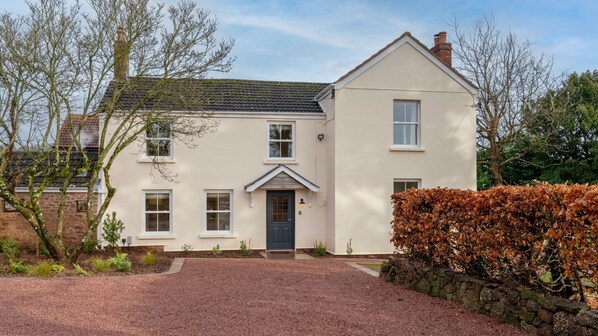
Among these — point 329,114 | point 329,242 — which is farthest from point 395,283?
point 329,114

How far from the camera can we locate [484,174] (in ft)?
101

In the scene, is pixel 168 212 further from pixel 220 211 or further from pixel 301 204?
pixel 301 204

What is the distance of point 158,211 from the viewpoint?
18719 millimetres

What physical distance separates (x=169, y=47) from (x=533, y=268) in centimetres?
1165

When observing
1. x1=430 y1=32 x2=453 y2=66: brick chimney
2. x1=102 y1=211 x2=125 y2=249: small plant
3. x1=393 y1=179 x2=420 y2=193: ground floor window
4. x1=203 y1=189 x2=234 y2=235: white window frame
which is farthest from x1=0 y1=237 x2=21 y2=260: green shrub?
x1=430 y1=32 x2=453 y2=66: brick chimney

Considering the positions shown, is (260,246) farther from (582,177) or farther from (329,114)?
(582,177)

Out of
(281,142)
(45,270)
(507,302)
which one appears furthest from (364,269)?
(45,270)

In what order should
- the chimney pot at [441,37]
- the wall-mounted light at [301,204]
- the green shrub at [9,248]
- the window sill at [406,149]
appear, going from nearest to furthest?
the green shrub at [9,248], the window sill at [406,149], the wall-mounted light at [301,204], the chimney pot at [441,37]

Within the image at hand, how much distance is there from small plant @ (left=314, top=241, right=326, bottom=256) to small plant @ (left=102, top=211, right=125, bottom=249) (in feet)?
22.8

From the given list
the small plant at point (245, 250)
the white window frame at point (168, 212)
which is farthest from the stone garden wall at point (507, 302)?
the white window frame at point (168, 212)

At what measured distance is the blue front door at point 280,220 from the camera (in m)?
19.3

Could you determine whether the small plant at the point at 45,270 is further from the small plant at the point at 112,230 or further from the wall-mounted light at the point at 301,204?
the wall-mounted light at the point at 301,204

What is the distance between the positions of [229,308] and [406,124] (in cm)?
1206

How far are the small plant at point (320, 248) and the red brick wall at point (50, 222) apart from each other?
8041 millimetres
